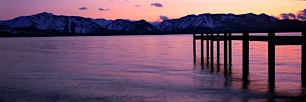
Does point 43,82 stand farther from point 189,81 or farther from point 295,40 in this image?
point 295,40

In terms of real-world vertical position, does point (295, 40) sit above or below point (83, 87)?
above

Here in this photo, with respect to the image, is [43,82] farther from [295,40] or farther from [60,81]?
[295,40]

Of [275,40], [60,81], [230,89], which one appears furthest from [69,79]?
[275,40]

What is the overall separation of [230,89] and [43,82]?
9.98 meters

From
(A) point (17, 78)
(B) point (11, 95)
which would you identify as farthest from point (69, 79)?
(B) point (11, 95)

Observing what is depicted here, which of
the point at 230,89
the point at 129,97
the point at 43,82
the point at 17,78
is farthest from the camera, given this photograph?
the point at 17,78

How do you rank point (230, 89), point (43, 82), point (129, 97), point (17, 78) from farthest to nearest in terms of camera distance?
point (17, 78), point (43, 82), point (230, 89), point (129, 97)

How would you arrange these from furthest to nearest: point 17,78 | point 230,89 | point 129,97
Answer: point 17,78 < point 230,89 < point 129,97

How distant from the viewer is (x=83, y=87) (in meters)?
21.0

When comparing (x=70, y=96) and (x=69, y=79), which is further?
(x=69, y=79)

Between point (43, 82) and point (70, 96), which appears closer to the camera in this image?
point (70, 96)

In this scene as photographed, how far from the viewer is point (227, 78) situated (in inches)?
967

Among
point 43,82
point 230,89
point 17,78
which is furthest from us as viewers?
point 17,78

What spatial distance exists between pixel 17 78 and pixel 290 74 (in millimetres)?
16319
